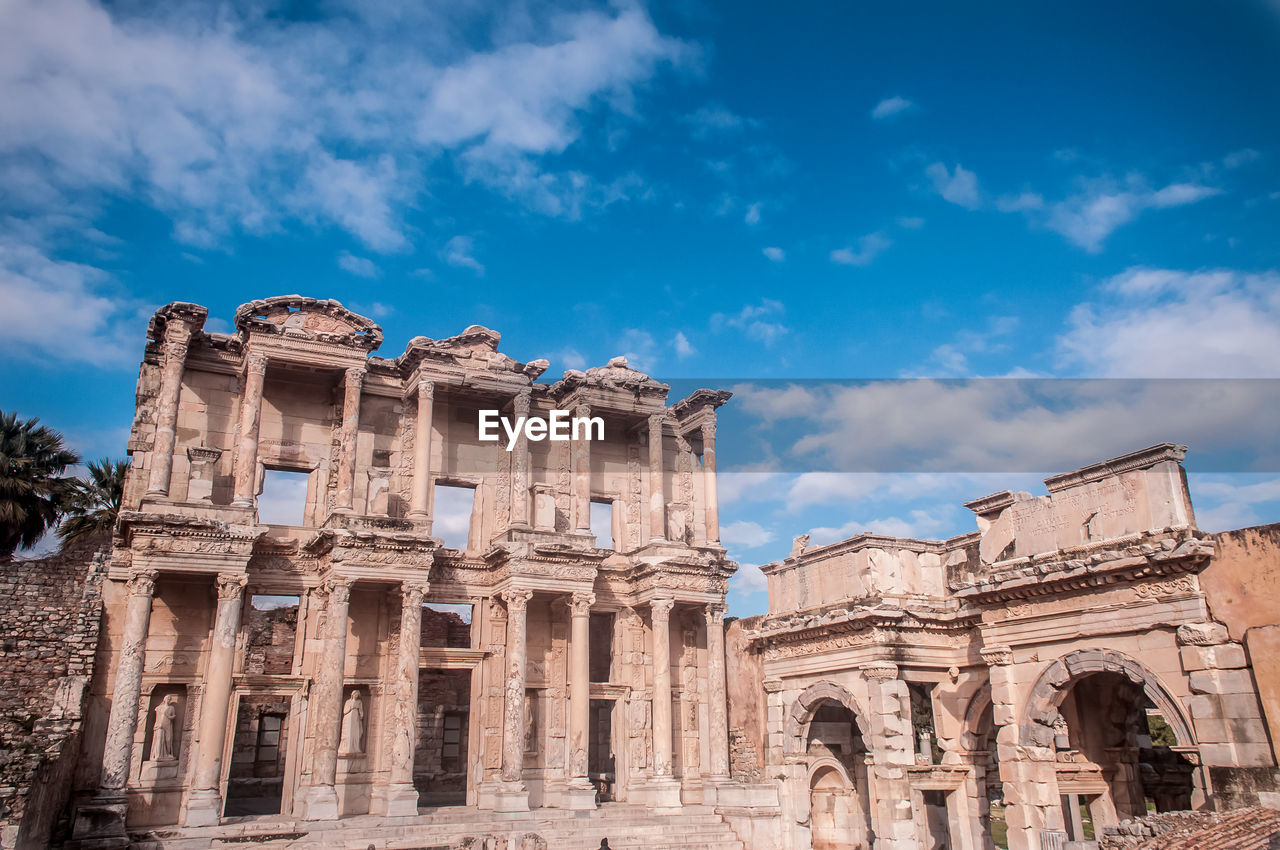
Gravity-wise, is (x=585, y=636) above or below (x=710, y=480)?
below

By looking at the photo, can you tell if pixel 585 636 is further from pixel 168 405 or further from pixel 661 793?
pixel 168 405

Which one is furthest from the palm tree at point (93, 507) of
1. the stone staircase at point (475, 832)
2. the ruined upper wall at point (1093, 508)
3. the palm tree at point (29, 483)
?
the ruined upper wall at point (1093, 508)

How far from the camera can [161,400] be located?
Answer: 19953mm

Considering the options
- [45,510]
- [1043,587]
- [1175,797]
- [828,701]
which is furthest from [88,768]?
[1175,797]

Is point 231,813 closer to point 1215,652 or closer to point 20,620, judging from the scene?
point 20,620

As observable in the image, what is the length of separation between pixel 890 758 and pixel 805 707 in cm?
305

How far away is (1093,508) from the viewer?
16.3 metres

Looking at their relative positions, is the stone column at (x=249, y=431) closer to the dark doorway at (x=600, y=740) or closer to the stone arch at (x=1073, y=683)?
the dark doorway at (x=600, y=740)

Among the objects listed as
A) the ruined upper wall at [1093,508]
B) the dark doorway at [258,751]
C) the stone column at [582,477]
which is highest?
the stone column at [582,477]

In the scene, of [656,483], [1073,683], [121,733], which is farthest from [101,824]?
[1073,683]

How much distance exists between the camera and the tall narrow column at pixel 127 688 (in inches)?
675

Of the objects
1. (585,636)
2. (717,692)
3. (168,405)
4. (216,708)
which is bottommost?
(216,708)

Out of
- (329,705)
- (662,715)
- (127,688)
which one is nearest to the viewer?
(127,688)

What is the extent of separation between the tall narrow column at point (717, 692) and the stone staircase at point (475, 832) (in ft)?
4.36
